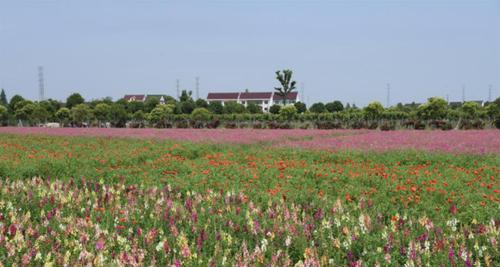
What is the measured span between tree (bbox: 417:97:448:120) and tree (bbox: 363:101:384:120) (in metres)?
3.89

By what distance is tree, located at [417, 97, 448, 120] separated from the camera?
1647 inches

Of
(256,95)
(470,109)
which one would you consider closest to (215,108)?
(470,109)

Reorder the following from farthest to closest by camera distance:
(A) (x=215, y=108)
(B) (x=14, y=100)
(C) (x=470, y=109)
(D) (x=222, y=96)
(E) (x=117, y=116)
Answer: (D) (x=222, y=96) < (A) (x=215, y=108) < (B) (x=14, y=100) < (E) (x=117, y=116) < (C) (x=470, y=109)

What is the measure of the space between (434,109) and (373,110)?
5.68 meters

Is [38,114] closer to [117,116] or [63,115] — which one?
[63,115]

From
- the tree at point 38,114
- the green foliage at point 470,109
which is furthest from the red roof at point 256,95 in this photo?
the green foliage at point 470,109

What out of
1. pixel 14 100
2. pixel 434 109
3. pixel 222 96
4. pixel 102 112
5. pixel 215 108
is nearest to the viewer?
pixel 434 109

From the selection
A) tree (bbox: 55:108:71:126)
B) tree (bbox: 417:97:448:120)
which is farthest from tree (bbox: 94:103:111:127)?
tree (bbox: 417:97:448:120)

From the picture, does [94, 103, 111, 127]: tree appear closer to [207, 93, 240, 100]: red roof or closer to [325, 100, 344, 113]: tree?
[325, 100, 344, 113]: tree

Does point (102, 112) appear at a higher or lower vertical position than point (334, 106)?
lower

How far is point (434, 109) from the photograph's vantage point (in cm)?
4206

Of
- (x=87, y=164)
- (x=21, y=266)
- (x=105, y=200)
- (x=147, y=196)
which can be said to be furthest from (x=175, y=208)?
(x=87, y=164)

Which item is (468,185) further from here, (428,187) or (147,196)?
(147,196)

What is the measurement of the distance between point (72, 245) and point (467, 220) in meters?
5.05
